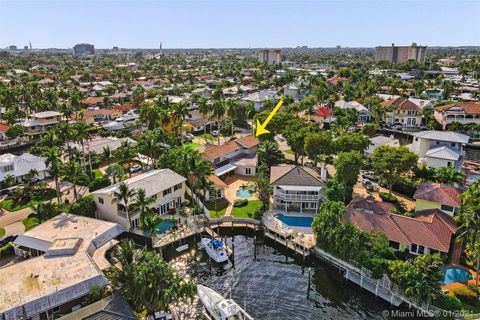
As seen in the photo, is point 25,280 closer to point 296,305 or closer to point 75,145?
point 296,305

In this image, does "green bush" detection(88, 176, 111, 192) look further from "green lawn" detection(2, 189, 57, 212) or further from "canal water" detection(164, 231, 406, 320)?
"canal water" detection(164, 231, 406, 320)

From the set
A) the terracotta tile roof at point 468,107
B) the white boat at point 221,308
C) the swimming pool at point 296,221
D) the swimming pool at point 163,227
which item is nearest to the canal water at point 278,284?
the white boat at point 221,308

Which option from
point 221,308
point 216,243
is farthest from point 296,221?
point 221,308

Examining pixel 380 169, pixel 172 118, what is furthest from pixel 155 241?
pixel 172 118

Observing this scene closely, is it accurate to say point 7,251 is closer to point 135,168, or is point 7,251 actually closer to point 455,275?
point 135,168

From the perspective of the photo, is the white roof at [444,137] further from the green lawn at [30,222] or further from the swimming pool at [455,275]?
the green lawn at [30,222]

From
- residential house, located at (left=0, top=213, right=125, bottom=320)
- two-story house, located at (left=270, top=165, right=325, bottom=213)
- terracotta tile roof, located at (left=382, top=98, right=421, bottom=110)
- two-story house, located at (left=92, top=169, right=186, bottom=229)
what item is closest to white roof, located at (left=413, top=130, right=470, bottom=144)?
two-story house, located at (left=270, top=165, right=325, bottom=213)
